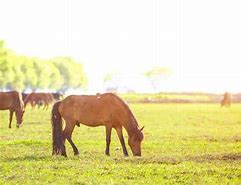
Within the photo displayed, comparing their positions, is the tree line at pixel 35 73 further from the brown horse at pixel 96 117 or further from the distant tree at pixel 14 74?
the brown horse at pixel 96 117

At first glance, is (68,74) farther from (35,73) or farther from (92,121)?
(92,121)

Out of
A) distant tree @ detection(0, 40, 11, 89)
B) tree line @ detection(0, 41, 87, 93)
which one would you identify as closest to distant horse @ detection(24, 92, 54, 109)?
distant tree @ detection(0, 40, 11, 89)

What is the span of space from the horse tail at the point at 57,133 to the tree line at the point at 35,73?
341 feet

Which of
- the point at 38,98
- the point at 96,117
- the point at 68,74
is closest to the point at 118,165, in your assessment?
the point at 96,117

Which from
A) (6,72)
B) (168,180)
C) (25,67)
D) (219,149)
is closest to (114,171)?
(168,180)

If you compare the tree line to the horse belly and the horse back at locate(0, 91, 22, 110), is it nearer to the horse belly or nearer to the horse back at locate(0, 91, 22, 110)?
the horse back at locate(0, 91, 22, 110)

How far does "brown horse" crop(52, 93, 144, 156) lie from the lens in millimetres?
21766

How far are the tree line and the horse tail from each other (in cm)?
10395

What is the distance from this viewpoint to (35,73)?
160m

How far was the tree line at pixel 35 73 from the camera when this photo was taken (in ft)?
429

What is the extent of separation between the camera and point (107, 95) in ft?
73.4

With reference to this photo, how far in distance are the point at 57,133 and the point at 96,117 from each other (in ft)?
5.15

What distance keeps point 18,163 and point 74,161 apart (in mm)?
1827

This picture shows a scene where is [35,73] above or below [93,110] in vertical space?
above
